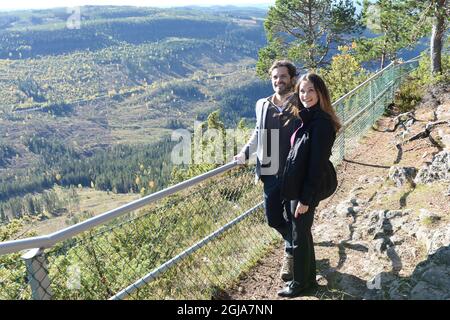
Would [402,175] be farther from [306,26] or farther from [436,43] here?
[306,26]

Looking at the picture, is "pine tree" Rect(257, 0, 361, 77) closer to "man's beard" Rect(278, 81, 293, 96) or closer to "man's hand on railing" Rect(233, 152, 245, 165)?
"man's hand on railing" Rect(233, 152, 245, 165)

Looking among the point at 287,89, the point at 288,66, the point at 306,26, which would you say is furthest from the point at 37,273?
the point at 306,26

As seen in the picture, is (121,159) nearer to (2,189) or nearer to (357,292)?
(2,189)

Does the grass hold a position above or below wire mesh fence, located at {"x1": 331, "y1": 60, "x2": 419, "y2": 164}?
below

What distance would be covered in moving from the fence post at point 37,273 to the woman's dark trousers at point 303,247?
188 cm

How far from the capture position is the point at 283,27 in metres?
27.9

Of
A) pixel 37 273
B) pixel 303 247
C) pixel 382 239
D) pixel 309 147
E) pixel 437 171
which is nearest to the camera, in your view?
pixel 37 273

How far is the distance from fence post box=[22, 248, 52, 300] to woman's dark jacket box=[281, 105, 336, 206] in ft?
5.82

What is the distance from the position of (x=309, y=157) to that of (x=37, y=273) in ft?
6.46

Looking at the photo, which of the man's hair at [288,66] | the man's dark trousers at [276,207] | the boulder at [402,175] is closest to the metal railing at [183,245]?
the man's dark trousers at [276,207]

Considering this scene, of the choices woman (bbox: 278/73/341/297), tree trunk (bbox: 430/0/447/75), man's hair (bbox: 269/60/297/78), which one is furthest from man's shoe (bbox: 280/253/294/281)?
tree trunk (bbox: 430/0/447/75)

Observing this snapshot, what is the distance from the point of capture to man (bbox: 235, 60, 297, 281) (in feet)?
12.4

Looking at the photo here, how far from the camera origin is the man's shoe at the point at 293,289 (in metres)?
3.91

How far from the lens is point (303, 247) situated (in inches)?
146
